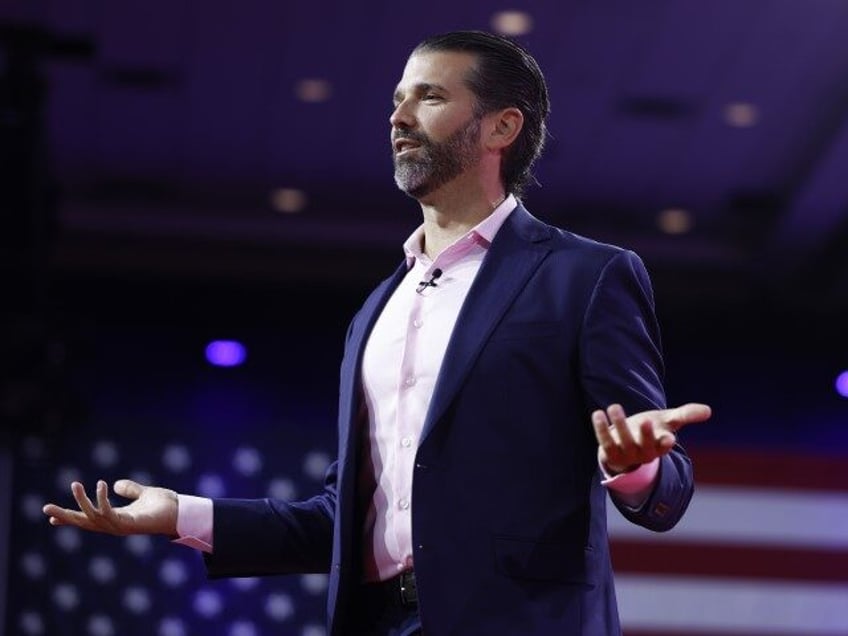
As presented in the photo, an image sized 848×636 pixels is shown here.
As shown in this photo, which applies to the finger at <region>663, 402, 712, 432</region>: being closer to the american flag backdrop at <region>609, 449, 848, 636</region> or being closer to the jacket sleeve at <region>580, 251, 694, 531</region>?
the jacket sleeve at <region>580, 251, 694, 531</region>

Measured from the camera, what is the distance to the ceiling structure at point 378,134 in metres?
5.91

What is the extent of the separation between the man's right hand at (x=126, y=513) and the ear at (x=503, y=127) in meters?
0.64

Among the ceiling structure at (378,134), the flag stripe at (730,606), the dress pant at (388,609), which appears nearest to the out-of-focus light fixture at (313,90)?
the ceiling structure at (378,134)

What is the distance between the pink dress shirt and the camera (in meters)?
1.88

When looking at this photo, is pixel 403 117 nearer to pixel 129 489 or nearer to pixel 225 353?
pixel 129 489

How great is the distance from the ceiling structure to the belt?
4.09 meters

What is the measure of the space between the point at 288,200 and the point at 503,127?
18.4 ft

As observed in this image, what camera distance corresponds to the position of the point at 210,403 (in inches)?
286

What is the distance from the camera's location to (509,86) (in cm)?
215

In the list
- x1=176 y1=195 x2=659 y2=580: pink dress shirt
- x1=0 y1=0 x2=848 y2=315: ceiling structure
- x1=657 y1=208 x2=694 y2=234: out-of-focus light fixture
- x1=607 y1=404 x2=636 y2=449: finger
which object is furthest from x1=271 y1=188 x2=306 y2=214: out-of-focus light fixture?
x1=607 y1=404 x2=636 y2=449: finger

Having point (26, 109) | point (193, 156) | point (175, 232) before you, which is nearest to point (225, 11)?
point (26, 109)

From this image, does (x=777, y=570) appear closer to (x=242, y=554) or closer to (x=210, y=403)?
(x=210, y=403)

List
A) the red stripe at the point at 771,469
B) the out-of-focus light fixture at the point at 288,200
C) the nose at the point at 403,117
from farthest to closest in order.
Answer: the out-of-focus light fixture at the point at 288,200 → the red stripe at the point at 771,469 → the nose at the point at 403,117

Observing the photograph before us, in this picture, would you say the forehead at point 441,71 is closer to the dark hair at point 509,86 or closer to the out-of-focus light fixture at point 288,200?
the dark hair at point 509,86
